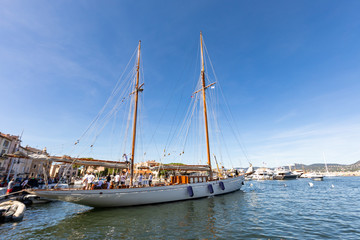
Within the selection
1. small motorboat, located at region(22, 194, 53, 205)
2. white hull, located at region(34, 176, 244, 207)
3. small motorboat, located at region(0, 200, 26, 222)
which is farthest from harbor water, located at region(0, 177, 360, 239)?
small motorboat, located at region(22, 194, 53, 205)

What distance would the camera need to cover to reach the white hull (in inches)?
563

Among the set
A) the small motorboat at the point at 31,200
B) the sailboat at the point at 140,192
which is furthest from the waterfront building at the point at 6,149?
the sailboat at the point at 140,192

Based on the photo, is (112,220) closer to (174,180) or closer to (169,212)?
(169,212)

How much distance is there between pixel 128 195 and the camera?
1658cm

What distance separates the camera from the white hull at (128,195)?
46.9ft

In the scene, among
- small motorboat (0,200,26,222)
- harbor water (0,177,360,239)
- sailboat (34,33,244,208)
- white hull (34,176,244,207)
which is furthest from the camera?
sailboat (34,33,244,208)

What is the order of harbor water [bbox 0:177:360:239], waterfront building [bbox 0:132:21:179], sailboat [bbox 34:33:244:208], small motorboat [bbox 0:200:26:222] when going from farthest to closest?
waterfront building [bbox 0:132:21:179], sailboat [bbox 34:33:244:208], small motorboat [bbox 0:200:26:222], harbor water [bbox 0:177:360:239]

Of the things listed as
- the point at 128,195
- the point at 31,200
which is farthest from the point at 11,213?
the point at 31,200

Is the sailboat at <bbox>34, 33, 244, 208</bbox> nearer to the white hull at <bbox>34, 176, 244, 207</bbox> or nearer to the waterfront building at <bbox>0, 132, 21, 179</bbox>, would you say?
the white hull at <bbox>34, 176, 244, 207</bbox>

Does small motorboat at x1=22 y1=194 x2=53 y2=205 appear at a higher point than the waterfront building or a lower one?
lower

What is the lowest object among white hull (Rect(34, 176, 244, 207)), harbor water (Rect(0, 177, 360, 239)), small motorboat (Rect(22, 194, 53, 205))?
harbor water (Rect(0, 177, 360, 239))

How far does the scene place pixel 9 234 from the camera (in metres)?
10.1

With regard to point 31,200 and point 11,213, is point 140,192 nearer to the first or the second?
point 11,213

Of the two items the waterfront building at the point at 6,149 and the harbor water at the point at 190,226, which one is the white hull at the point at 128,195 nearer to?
the harbor water at the point at 190,226
